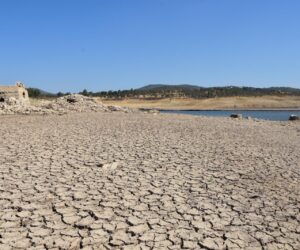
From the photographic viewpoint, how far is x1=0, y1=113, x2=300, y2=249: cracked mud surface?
498 cm

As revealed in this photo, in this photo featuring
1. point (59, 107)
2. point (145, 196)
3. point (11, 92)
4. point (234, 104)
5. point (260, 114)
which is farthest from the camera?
point (234, 104)

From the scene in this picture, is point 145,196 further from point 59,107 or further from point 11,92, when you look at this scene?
point 11,92

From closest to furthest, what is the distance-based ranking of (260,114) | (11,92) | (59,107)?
(59,107) → (11,92) → (260,114)

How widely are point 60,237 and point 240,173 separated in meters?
4.78

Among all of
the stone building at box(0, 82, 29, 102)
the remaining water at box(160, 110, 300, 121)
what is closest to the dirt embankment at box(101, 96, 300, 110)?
the remaining water at box(160, 110, 300, 121)

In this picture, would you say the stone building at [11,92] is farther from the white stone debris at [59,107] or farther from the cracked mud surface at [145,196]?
the cracked mud surface at [145,196]

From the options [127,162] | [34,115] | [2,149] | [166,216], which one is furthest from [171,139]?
[34,115]

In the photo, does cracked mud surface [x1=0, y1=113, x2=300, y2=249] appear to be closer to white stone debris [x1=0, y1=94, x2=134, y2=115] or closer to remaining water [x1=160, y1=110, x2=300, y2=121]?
white stone debris [x1=0, y1=94, x2=134, y2=115]

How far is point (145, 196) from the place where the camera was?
6.54m

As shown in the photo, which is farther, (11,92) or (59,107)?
(11,92)

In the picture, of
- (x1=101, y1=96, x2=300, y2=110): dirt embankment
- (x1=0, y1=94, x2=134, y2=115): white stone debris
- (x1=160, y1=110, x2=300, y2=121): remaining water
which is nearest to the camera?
(x1=0, y1=94, x2=134, y2=115): white stone debris

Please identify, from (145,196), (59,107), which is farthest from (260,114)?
(145,196)

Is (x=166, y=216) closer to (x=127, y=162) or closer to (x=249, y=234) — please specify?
(x=249, y=234)

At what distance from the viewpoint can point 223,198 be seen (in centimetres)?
661
